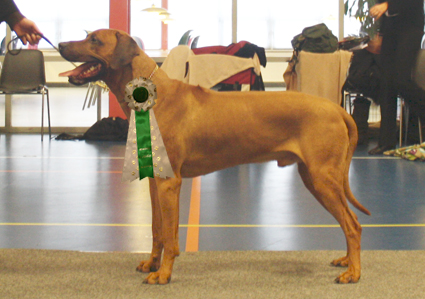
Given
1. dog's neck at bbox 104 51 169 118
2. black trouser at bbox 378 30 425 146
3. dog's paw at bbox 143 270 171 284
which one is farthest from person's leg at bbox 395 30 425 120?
dog's paw at bbox 143 270 171 284

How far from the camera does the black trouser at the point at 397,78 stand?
4980 millimetres

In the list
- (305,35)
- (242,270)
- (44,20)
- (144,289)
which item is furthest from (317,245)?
(44,20)

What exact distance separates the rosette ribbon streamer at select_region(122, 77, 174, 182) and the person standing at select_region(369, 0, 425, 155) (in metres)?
3.37

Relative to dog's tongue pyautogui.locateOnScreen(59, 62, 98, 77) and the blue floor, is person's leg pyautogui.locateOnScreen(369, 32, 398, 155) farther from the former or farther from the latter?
dog's tongue pyautogui.locateOnScreen(59, 62, 98, 77)

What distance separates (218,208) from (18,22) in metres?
1.59

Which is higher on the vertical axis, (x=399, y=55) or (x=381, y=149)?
(x=399, y=55)

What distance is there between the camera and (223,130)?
2.03m

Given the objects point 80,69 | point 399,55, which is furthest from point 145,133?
point 399,55

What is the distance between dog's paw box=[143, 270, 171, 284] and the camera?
1.96 metres

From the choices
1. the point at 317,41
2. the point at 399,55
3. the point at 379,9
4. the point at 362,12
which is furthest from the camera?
the point at 362,12

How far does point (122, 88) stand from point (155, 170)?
362 millimetres

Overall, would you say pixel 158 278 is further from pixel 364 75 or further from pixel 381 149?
pixel 364 75

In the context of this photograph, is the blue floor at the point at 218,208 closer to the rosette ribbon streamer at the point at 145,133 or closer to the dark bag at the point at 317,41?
the rosette ribbon streamer at the point at 145,133

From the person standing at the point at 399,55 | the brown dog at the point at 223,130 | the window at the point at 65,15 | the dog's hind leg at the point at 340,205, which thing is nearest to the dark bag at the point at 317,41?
the person standing at the point at 399,55
